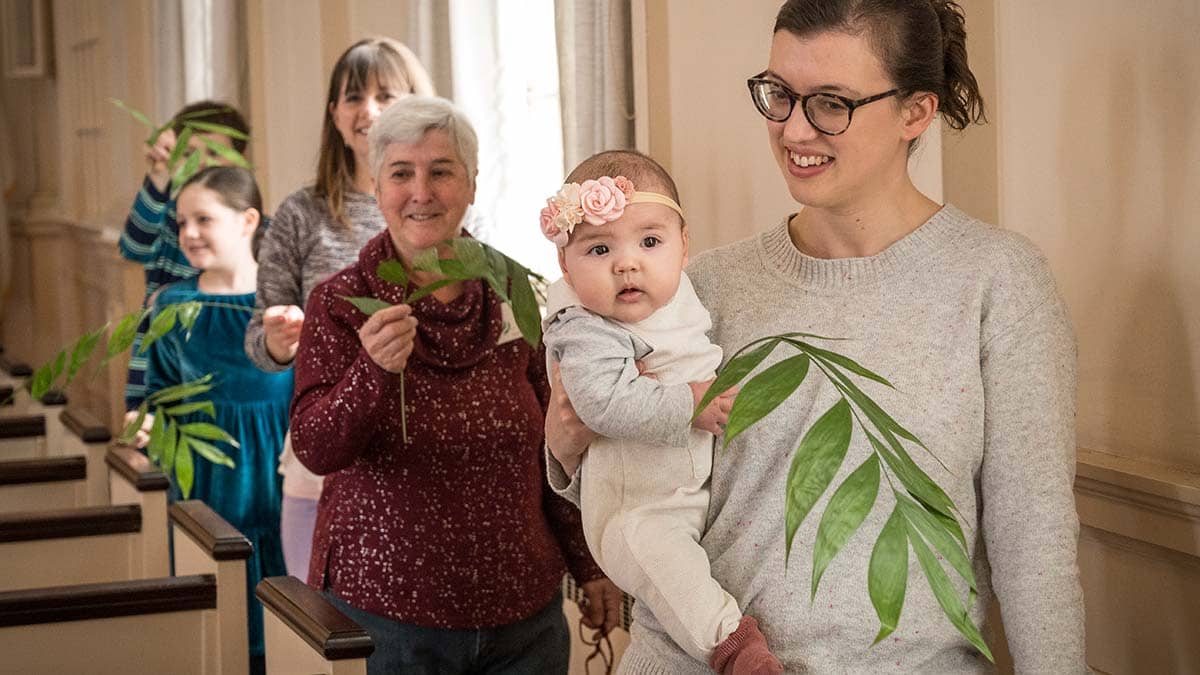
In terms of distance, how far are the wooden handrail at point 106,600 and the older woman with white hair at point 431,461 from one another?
524 millimetres

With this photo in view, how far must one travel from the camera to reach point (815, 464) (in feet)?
4.58

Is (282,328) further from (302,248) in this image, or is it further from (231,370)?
(231,370)

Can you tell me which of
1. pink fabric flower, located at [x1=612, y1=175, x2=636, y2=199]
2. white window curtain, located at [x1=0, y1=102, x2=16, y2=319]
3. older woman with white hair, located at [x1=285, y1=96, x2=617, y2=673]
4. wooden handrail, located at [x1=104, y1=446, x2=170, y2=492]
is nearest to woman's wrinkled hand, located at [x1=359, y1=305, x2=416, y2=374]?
older woman with white hair, located at [x1=285, y1=96, x2=617, y2=673]

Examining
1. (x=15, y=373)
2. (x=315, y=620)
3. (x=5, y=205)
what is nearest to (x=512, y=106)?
(x=315, y=620)

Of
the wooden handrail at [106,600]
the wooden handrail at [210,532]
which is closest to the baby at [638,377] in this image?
the wooden handrail at [210,532]

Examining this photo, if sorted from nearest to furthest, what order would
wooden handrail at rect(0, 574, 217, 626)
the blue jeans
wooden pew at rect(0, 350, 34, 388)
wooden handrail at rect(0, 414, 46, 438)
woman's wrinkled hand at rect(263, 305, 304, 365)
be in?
the blue jeans
wooden handrail at rect(0, 574, 217, 626)
woman's wrinkled hand at rect(263, 305, 304, 365)
wooden handrail at rect(0, 414, 46, 438)
wooden pew at rect(0, 350, 34, 388)

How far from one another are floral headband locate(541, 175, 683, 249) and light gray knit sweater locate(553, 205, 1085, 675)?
0.26 meters

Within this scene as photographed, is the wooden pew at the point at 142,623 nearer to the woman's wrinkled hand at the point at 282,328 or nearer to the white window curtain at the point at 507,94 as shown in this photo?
the woman's wrinkled hand at the point at 282,328

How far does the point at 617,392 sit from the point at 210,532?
166 cm

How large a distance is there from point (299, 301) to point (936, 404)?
241 centimetres

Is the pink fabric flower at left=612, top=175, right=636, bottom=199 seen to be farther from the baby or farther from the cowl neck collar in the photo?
the cowl neck collar

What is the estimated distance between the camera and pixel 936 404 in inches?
76.4

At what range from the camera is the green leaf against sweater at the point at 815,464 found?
1367 mm

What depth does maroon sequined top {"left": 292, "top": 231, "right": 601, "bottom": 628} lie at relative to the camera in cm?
284
